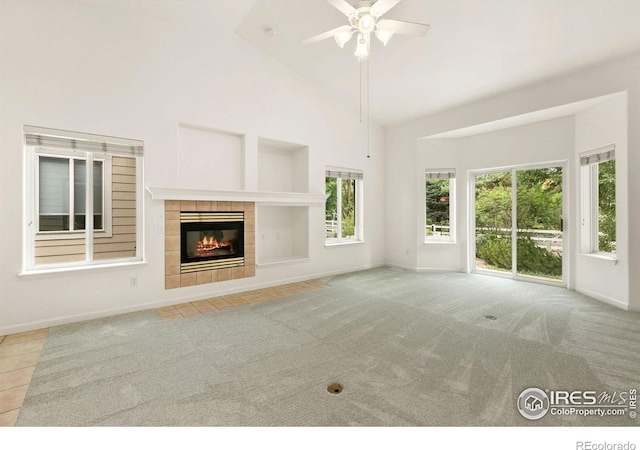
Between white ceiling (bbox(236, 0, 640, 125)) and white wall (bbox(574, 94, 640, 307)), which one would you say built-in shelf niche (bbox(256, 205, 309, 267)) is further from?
white wall (bbox(574, 94, 640, 307))

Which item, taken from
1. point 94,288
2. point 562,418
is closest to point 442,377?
point 562,418

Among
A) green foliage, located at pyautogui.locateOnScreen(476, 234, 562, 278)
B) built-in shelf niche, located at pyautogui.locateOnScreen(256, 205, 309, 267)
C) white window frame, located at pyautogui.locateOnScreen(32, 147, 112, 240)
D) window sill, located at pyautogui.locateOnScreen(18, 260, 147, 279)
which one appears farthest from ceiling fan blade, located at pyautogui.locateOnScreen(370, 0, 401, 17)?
green foliage, located at pyautogui.locateOnScreen(476, 234, 562, 278)

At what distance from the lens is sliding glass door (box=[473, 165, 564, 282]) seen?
5254 mm

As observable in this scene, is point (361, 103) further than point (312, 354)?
Yes

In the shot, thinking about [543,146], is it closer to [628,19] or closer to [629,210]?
[629,210]

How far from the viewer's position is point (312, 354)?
106 inches

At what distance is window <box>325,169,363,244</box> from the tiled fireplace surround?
71.9 inches


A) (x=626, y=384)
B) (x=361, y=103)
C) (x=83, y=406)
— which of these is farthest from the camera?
(x=361, y=103)

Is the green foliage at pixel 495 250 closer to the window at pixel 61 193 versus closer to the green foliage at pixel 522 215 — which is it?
the green foliage at pixel 522 215

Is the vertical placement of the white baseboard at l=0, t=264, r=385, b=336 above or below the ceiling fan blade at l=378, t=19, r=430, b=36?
below

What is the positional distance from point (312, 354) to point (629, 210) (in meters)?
4.53

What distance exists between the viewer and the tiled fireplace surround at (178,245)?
13.8 ft

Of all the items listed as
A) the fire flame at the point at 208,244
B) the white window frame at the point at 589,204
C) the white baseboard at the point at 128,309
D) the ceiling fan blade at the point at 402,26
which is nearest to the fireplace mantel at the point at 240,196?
the fire flame at the point at 208,244

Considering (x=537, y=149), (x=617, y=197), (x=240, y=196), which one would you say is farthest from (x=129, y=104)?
(x=617, y=197)
